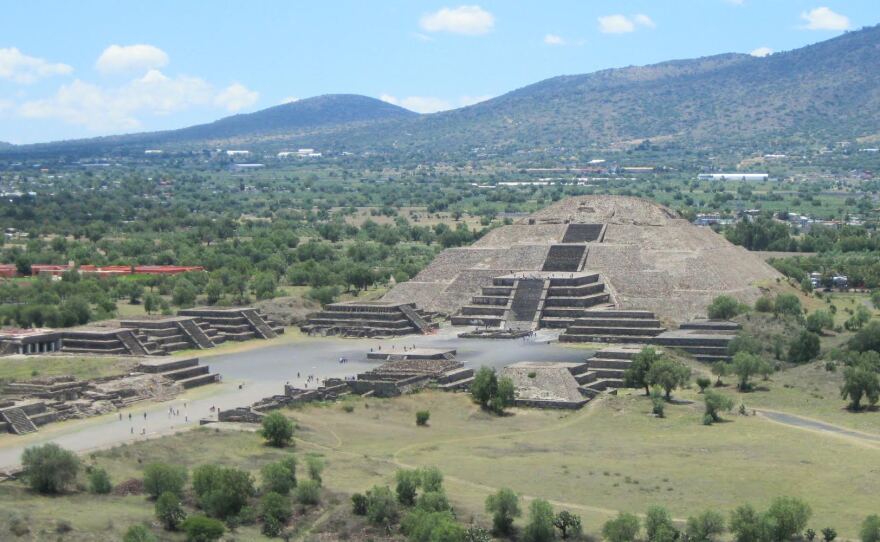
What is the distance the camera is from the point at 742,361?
247ft

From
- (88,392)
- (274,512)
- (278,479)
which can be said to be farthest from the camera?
(88,392)

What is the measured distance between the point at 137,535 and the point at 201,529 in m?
3.05

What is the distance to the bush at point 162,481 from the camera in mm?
50062

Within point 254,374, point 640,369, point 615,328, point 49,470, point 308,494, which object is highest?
point 49,470

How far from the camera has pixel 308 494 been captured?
50562 mm

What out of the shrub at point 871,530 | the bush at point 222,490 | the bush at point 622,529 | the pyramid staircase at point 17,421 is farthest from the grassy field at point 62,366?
the shrub at point 871,530

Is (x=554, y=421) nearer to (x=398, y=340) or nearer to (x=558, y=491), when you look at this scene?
(x=558, y=491)

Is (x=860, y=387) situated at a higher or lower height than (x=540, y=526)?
higher

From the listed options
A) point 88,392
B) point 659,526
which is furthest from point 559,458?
point 88,392

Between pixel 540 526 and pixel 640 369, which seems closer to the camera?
pixel 540 526

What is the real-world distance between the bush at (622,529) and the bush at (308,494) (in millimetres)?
10327

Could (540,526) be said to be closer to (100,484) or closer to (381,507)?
(381,507)

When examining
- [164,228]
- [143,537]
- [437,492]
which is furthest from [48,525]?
[164,228]

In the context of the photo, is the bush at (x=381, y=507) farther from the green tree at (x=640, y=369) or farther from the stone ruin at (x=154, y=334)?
the stone ruin at (x=154, y=334)
